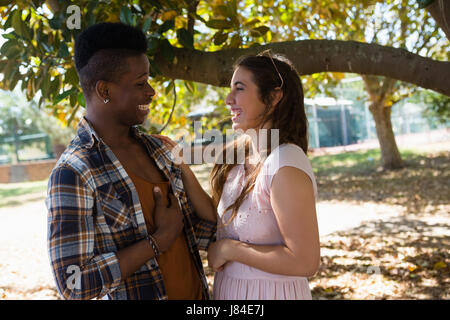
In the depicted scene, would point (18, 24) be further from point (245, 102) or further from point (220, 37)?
point (245, 102)

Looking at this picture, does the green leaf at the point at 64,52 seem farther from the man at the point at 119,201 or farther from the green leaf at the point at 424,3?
the green leaf at the point at 424,3

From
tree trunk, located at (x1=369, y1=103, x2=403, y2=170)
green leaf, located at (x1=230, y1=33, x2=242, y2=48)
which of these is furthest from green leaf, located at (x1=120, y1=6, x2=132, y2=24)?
tree trunk, located at (x1=369, y1=103, x2=403, y2=170)

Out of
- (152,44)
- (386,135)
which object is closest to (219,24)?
(152,44)

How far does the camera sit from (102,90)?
5.78ft

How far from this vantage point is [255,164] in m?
1.95

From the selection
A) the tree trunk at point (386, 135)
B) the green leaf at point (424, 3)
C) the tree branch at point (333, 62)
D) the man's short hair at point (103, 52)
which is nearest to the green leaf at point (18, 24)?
the tree branch at point (333, 62)

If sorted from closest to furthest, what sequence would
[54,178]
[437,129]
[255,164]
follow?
[54,178] < [255,164] < [437,129]

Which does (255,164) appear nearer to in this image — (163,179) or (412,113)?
(163,179)

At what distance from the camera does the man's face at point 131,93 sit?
1.77m

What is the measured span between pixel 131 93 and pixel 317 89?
4.57 m

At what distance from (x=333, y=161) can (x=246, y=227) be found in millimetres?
15622

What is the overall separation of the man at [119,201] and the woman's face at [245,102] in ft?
1.23

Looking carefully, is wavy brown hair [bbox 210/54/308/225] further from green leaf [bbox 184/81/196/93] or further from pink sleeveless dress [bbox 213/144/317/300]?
green leaf [bbox 184/81/196/93]
